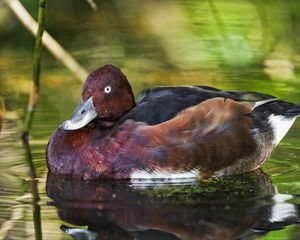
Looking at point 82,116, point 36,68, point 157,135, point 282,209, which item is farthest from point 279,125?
point 36,68

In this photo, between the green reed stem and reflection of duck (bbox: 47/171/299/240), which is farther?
the green reed stem

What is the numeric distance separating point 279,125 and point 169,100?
0.90m

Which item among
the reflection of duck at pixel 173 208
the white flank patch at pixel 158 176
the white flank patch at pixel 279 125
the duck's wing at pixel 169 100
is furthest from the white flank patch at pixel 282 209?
the white flank patch at pixel 279 125

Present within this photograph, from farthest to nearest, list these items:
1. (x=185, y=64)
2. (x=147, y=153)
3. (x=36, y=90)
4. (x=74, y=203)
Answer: (x=185, y=64) < (x=36, y=90) < (x=147, y=153) < (x=74, y=203)

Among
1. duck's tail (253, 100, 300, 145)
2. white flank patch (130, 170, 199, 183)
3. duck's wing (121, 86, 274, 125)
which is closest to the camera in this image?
white flank patch (130, 170, 199, 183)

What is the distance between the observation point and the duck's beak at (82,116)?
23.8 ft

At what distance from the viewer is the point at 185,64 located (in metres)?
10.3

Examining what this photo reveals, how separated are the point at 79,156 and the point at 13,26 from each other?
4203mm

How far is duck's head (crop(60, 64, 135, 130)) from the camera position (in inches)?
290

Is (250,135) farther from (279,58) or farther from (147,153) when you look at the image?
(279,58)

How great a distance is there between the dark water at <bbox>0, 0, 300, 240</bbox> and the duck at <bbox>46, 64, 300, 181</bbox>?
0.42 feet

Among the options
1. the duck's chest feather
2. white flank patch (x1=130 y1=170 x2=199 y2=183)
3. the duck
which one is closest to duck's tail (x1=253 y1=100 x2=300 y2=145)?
the duck

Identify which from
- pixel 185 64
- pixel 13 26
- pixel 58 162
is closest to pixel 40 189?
pixel 58 162

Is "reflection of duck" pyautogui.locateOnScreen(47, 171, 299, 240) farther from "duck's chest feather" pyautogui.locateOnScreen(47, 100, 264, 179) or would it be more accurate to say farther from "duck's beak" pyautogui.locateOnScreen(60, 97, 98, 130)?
"duck's beak" pyautogui.locateOnScreen(60, 97, 98, 130)
